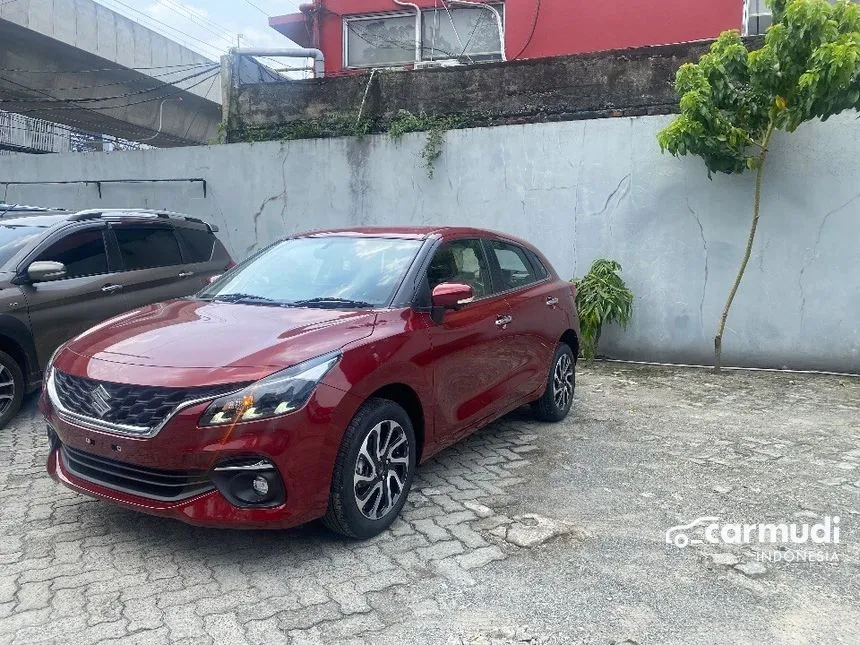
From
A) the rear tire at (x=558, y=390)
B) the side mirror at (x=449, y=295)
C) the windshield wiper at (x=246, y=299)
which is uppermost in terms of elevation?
the side mirror at (x=449, y=295)

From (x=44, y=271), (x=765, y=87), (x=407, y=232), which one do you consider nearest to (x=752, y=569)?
(x=407, y=232)

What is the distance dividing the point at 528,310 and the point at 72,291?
364 cm

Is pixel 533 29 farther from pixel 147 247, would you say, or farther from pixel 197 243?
pixel 147 247

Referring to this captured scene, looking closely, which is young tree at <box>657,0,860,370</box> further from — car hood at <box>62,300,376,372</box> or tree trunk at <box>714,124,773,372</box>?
car hood at <box>62,300,376,372</box>

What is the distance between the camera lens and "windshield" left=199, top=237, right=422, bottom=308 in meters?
4.01

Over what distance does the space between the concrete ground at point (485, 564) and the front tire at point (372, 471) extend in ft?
0.46

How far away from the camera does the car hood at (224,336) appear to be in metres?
3.18

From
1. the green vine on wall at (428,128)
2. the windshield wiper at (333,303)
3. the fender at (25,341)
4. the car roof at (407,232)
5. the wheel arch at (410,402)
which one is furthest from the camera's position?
the green vine on wall at (428,128)

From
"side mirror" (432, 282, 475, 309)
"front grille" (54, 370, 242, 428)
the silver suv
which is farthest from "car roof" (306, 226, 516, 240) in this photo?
"front grille" (54, 370, 242, 428)

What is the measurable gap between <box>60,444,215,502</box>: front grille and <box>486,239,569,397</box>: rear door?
242 centimetres

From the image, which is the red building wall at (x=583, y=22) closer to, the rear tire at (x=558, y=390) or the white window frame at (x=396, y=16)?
the white window frame at (x=396, y=16)

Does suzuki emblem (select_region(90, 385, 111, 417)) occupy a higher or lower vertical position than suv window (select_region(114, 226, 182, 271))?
lower

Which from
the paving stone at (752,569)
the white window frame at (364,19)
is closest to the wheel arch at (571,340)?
the paving stone at (752,569)

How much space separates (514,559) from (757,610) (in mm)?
1065
